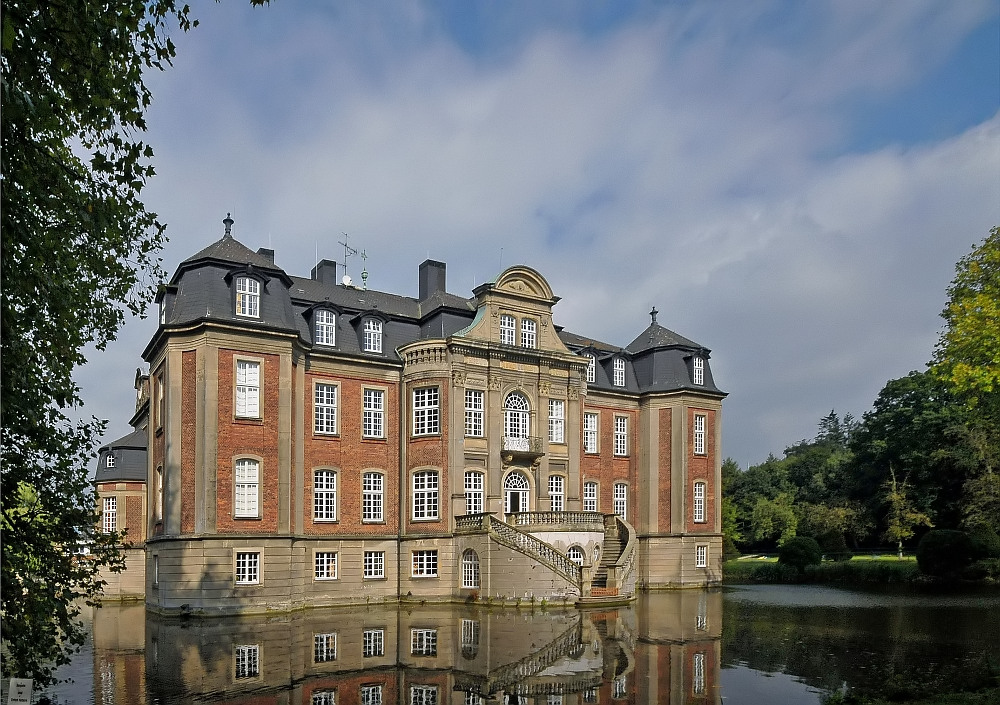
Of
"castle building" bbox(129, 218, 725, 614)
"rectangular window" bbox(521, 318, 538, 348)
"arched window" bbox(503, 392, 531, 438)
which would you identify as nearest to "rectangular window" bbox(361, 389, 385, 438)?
"castle building" bbox(129, 218, 725, 614)

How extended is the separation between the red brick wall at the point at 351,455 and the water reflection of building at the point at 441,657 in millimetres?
4781

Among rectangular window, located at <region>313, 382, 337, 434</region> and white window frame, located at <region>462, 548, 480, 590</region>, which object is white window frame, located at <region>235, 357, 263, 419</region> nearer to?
rectangular window, located at <region>313, 382, 337, 434</region>

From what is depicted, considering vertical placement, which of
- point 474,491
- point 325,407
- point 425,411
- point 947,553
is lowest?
point 947,553

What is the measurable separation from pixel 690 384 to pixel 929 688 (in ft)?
94.2

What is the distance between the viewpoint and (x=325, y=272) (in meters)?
39.4

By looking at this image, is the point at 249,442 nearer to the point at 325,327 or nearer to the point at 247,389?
the point at 247,389

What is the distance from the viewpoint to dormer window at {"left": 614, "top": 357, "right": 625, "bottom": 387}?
139ft

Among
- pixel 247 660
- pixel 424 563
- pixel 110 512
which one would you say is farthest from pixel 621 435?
pixel 247 660

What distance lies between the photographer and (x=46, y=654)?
9.53m

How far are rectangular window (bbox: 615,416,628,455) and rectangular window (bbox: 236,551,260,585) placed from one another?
64.3 ft

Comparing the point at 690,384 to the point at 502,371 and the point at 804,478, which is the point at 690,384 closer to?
the point at 502,371

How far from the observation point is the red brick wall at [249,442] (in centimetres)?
2867

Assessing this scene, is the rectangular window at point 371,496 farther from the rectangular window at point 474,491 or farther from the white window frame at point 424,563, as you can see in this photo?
the rectangular window at point 474,491

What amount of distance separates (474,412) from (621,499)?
11.6m
